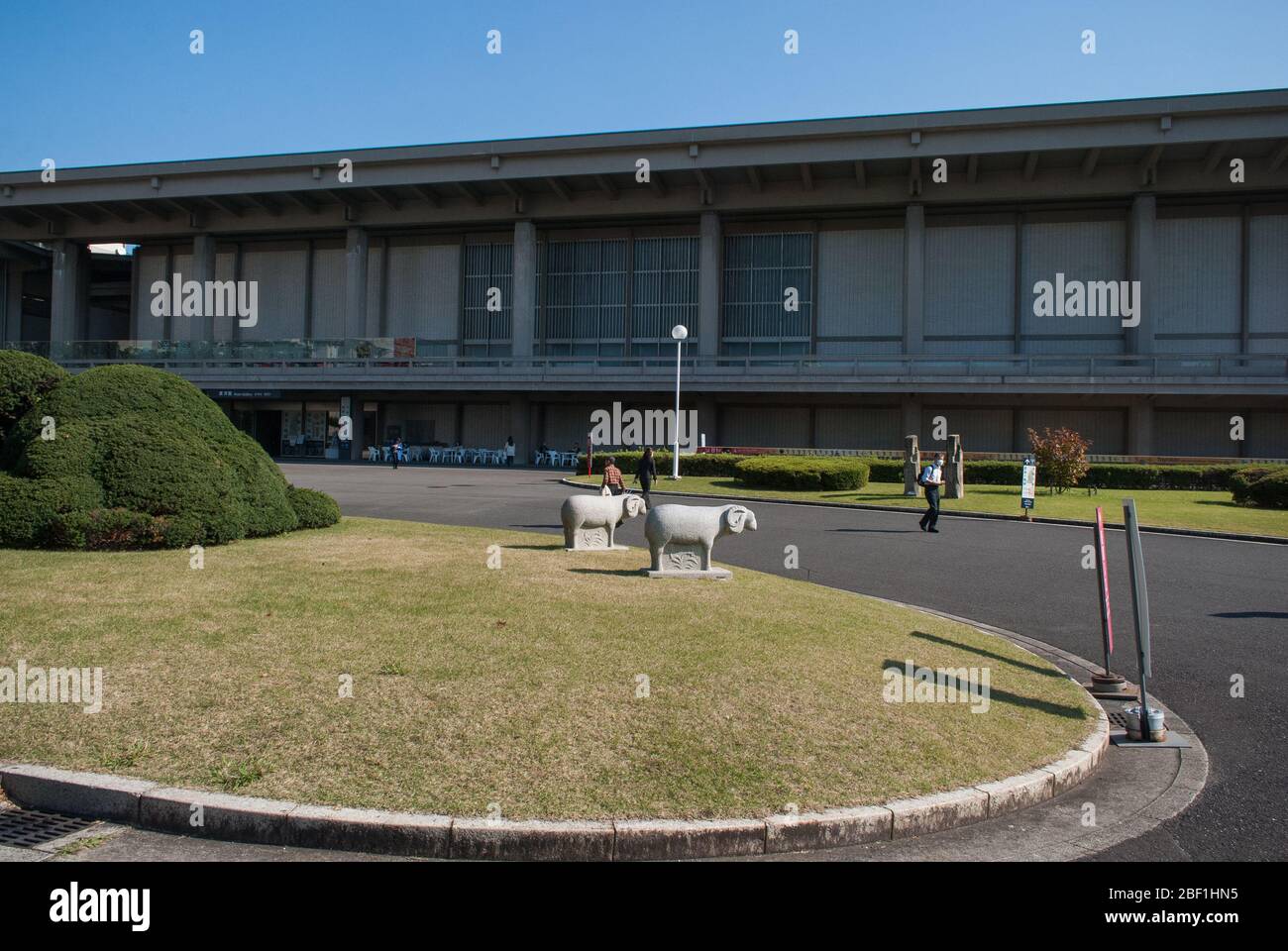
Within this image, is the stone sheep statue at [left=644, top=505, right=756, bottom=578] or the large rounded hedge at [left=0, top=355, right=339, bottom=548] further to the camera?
the large rounded hedge at [left=0, top=355, right=339, bottom=548]

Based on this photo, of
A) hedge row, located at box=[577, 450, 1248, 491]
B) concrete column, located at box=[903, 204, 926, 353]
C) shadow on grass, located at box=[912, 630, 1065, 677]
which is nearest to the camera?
shadow on grass, located at box=[912, 630, 1065, 677]

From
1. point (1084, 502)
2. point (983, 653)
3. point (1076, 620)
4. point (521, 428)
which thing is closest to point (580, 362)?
point (521, 428)

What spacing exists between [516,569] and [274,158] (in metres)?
45.3

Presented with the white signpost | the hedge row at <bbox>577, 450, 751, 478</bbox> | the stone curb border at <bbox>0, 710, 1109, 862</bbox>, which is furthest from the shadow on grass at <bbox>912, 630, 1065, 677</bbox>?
the hedge row at <bbox>577, 450, 751, 478</bbox>

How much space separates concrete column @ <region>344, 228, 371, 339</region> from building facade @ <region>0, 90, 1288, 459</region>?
174mm

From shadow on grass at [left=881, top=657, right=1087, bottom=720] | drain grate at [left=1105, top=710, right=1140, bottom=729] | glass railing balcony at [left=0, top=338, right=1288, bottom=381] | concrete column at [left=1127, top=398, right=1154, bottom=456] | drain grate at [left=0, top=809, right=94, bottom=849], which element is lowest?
drain grate at [left=0, top=809, right=94, bottom=849]

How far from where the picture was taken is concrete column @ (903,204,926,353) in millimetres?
44875

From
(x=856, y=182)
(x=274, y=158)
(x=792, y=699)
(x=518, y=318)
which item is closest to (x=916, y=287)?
(x=856, y=182)

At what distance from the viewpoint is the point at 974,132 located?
4162cm

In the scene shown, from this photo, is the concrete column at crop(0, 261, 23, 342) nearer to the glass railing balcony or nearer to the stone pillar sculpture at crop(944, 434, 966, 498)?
the glass railing balcony

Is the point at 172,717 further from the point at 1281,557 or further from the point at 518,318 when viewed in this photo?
the point at 518,318

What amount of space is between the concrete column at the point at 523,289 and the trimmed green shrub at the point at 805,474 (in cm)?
2110

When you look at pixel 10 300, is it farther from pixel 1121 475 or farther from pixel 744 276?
pixel 1121 475
